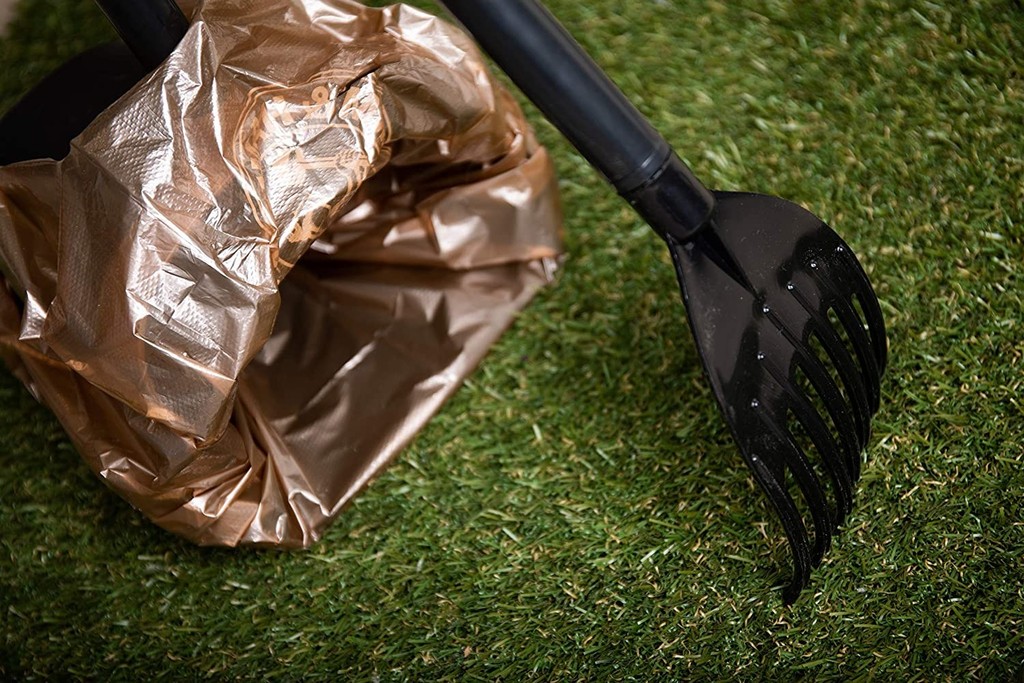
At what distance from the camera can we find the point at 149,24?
102 centimetres

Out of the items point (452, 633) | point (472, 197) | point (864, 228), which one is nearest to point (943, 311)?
point (864, 228)

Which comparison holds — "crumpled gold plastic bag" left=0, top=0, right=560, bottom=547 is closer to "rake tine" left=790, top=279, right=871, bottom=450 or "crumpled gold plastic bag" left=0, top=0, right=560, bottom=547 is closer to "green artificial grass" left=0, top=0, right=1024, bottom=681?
"green artificial grass" left=0, top=0, right=1024, bottom=681

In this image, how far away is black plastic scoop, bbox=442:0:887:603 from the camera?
0.99 metres

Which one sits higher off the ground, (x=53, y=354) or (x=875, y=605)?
(x=53, y=354)

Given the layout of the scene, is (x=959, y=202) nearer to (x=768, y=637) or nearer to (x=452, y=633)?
(x=768, y=637)

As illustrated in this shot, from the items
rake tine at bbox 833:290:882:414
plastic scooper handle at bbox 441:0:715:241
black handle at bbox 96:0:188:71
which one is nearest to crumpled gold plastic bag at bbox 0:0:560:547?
black handle at bbox 96:0:188:71

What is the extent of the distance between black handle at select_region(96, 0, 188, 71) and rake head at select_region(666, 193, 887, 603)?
0.60 meters

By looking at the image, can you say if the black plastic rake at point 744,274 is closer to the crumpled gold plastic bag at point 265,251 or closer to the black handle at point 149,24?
the black handle at point 149,24

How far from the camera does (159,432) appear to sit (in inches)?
40.8

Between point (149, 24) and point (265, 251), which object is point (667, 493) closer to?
point (265, 251)

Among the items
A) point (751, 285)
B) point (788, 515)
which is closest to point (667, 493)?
point (788, 515)

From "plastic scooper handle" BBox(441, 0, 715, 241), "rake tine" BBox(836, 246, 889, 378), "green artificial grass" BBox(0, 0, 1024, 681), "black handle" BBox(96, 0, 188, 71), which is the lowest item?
"green artificial grass" BBox(0, 0, 1024, 681)

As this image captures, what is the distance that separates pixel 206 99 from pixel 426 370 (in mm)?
487

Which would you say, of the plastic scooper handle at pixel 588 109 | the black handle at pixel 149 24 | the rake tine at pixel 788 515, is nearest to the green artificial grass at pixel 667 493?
the rake tine at pixel 788 515
